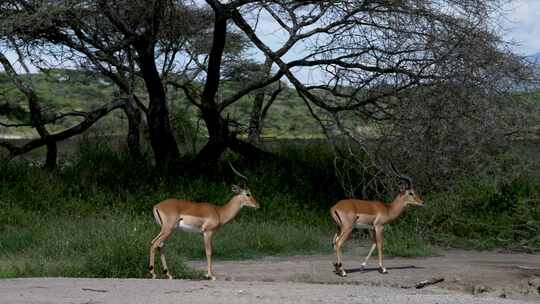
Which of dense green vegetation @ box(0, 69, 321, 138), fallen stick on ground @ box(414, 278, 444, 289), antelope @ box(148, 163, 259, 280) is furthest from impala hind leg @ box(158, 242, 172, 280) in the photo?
dense green vegetation @ box(0, 69, 321, 138)

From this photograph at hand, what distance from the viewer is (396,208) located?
12.9 metres

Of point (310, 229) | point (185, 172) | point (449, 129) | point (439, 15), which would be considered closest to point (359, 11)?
point (439, 15)

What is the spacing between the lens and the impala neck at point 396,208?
12.8m

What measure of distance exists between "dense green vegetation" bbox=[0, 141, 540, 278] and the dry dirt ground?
1.14m

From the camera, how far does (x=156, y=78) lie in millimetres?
19859

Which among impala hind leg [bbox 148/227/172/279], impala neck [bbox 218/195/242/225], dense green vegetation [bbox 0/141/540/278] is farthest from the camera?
dense green vegetation [bbox 0/141/540/278]

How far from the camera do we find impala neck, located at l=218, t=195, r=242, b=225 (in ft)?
39.4

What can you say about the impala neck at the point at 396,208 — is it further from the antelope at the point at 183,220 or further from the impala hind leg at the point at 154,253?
the impala hind leg at the point at 154,253

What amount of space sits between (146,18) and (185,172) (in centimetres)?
340

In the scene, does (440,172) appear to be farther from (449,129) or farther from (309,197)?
(309,197)

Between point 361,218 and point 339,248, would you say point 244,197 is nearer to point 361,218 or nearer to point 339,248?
point 339,248

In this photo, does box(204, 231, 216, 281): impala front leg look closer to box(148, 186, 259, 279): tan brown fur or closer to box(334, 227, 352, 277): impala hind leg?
box(148, 186, 259, 279): tan brown fur

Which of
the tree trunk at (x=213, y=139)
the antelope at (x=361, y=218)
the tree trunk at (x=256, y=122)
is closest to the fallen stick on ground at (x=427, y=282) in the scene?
the antelope at (x=361, y=218)

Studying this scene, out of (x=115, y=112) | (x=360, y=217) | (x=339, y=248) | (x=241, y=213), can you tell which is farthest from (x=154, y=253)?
(x=115, y=112)
